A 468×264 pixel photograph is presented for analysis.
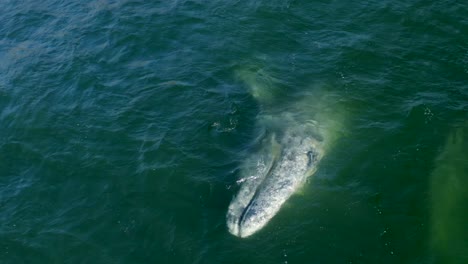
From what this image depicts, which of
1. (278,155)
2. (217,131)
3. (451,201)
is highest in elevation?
(451,201)

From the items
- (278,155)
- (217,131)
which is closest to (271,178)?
(278,155)

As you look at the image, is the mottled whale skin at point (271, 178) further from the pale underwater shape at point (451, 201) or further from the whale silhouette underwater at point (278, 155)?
the pale underwater shape at point (451, 201)

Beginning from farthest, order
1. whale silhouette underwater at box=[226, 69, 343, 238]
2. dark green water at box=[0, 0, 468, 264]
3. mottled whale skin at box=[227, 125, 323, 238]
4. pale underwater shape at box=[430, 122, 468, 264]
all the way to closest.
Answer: whale silhouette underwater at box=[226, 69, 343, 238], mottled whale skin at box=[227, 125, 323, 238], dark green water at box=[0, 0, 468, 264], pale underwater shape at box=[430, 122, 468, 264]

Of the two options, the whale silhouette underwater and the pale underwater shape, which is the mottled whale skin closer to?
the whale silhouette underwater

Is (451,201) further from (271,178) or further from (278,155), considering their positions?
(278,155)

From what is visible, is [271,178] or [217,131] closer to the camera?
[271,178]

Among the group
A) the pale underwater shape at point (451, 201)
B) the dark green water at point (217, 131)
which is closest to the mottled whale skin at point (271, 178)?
the dark green water at point (217, 131)

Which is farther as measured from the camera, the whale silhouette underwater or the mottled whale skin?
the whale silhouette underwater

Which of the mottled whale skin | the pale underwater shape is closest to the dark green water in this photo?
the pale underwater shape
